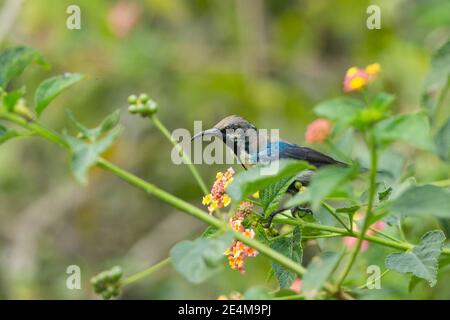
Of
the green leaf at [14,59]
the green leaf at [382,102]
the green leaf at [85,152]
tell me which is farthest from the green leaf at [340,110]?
the green leaf at [14,59]

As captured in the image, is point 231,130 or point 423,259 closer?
point 423,259

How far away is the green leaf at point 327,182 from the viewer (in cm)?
115

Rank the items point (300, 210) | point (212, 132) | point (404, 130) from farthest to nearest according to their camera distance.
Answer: point (212, 132)
point (300, 210)
point (404, 130)

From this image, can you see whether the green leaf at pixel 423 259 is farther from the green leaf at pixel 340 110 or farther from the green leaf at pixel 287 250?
the green leaf at pixel 340 110

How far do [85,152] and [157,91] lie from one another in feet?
13.6

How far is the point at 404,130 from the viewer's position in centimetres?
115

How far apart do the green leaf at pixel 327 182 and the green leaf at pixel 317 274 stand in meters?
0.11

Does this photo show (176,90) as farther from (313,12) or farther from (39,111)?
(39,111)

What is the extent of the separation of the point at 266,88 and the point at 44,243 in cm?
180

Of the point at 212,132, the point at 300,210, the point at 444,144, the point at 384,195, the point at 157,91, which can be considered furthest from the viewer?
the point at 157,91

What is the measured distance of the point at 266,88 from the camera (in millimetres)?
4957

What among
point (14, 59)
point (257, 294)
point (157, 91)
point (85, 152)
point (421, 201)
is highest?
point (157, 91)

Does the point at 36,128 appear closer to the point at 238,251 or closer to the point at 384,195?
the point at 238,251

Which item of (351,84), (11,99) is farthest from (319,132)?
(11,99)
